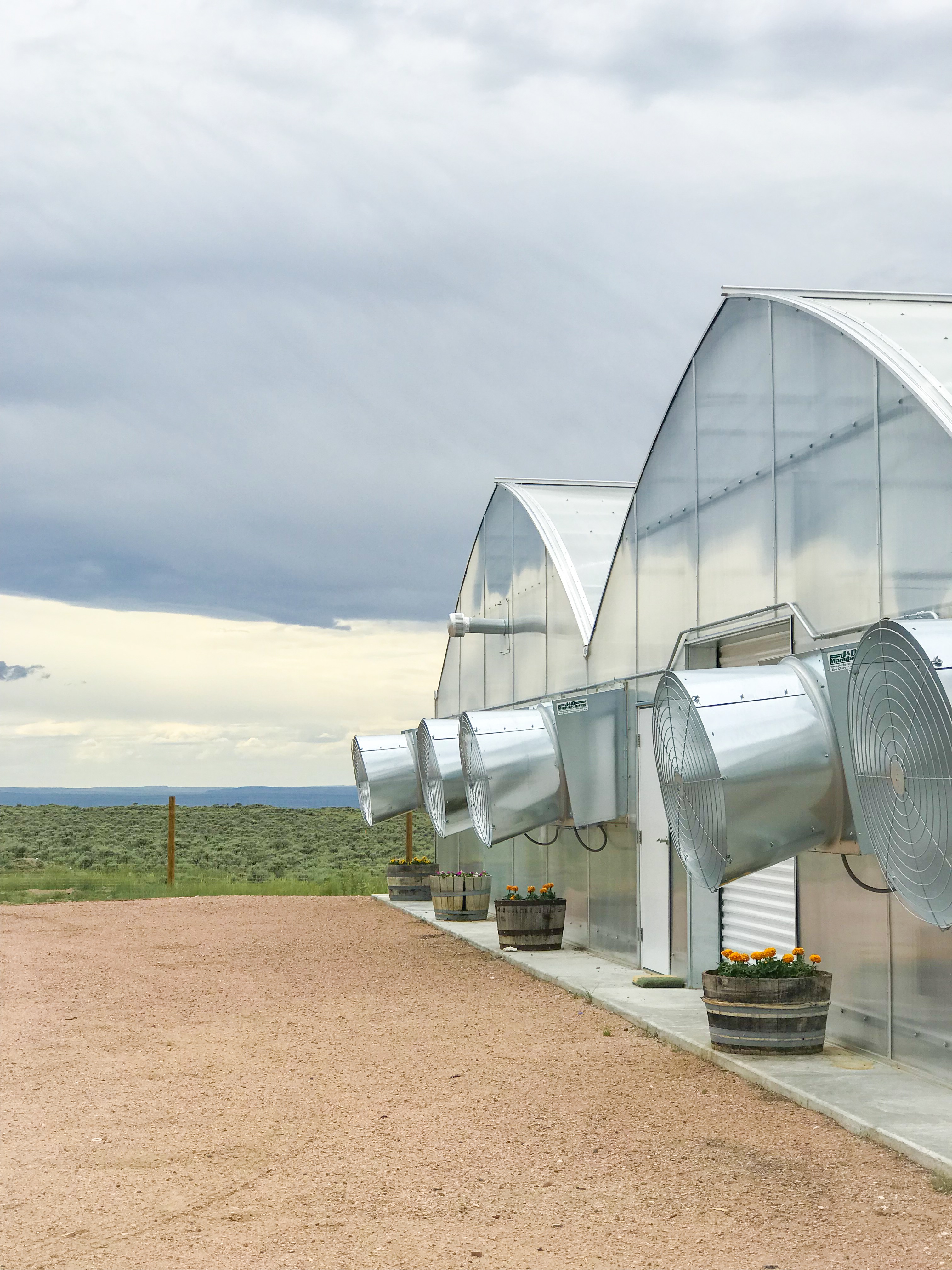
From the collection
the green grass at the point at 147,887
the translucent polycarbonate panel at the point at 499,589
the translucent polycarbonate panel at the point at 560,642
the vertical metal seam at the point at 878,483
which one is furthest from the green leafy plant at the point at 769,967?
the green grass at the point at 147,887

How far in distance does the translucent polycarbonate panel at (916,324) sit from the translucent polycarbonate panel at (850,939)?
312 cm

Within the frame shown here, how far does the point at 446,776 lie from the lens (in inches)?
691

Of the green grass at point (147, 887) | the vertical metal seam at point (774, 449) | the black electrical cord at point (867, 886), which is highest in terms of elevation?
the vertical metal seam at point (774, 449)

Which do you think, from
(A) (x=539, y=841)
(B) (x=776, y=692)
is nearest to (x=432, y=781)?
(A) (x=539, y=841)

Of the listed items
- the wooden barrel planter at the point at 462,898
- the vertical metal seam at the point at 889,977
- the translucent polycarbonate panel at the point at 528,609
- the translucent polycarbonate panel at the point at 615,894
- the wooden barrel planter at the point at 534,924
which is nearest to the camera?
the vertical metal seam at the point at 889,977

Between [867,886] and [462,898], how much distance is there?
10683 millimetres

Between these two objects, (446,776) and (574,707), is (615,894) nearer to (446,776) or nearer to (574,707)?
(574,707)

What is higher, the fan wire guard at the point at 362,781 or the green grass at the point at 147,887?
the fan wire guard at the point at 362,781

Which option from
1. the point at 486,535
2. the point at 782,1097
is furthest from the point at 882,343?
the point at 486,535

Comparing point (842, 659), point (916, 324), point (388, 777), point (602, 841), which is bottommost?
point (602, 841)

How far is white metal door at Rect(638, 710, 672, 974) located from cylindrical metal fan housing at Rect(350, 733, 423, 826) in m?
8.12

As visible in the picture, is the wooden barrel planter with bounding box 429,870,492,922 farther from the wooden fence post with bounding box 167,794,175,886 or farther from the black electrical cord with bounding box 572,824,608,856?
the wooden fence post with bounding box 167,794,175,886

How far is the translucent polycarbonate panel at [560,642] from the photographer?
1628 cm

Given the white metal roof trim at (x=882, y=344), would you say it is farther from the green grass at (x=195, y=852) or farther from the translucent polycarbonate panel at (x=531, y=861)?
the green grass at (x=195, y=852)
